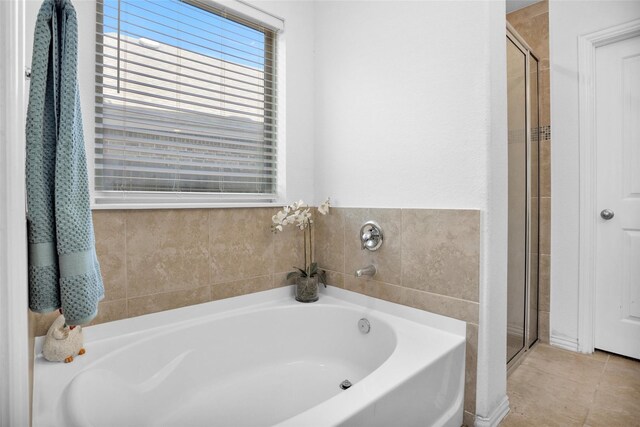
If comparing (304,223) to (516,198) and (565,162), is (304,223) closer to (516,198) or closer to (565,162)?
(516,198)

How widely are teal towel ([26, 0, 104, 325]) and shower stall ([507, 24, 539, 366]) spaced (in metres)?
1.80

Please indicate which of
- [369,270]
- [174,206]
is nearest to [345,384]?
[369,270]

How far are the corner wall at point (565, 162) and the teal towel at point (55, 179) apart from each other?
2.60m

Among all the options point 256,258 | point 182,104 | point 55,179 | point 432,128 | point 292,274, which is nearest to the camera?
point 55,179

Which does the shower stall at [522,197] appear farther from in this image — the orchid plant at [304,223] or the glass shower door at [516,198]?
the orchid plant at [304,223]

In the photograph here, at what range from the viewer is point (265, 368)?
5.57ft

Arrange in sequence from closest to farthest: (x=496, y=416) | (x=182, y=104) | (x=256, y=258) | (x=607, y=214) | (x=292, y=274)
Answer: (x=496, y=416) → (x=182, y=104) → (x=256, y=258) → (x=292, y=274) → (x=607, y=214)

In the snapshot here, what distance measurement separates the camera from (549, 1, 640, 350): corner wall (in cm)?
218

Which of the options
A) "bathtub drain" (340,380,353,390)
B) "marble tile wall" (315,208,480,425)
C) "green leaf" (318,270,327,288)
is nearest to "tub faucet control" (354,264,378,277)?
"marble tile wall" (315,208,480,425)

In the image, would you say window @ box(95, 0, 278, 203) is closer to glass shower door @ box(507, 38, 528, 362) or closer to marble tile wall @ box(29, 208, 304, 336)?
marble tile wall @ box(29, 208, 304, 336)

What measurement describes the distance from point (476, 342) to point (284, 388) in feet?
2.91

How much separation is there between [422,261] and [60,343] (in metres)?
1.46

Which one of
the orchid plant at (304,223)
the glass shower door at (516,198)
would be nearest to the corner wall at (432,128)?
the orchid plant at (304,223)

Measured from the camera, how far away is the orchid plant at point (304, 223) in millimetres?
1864
